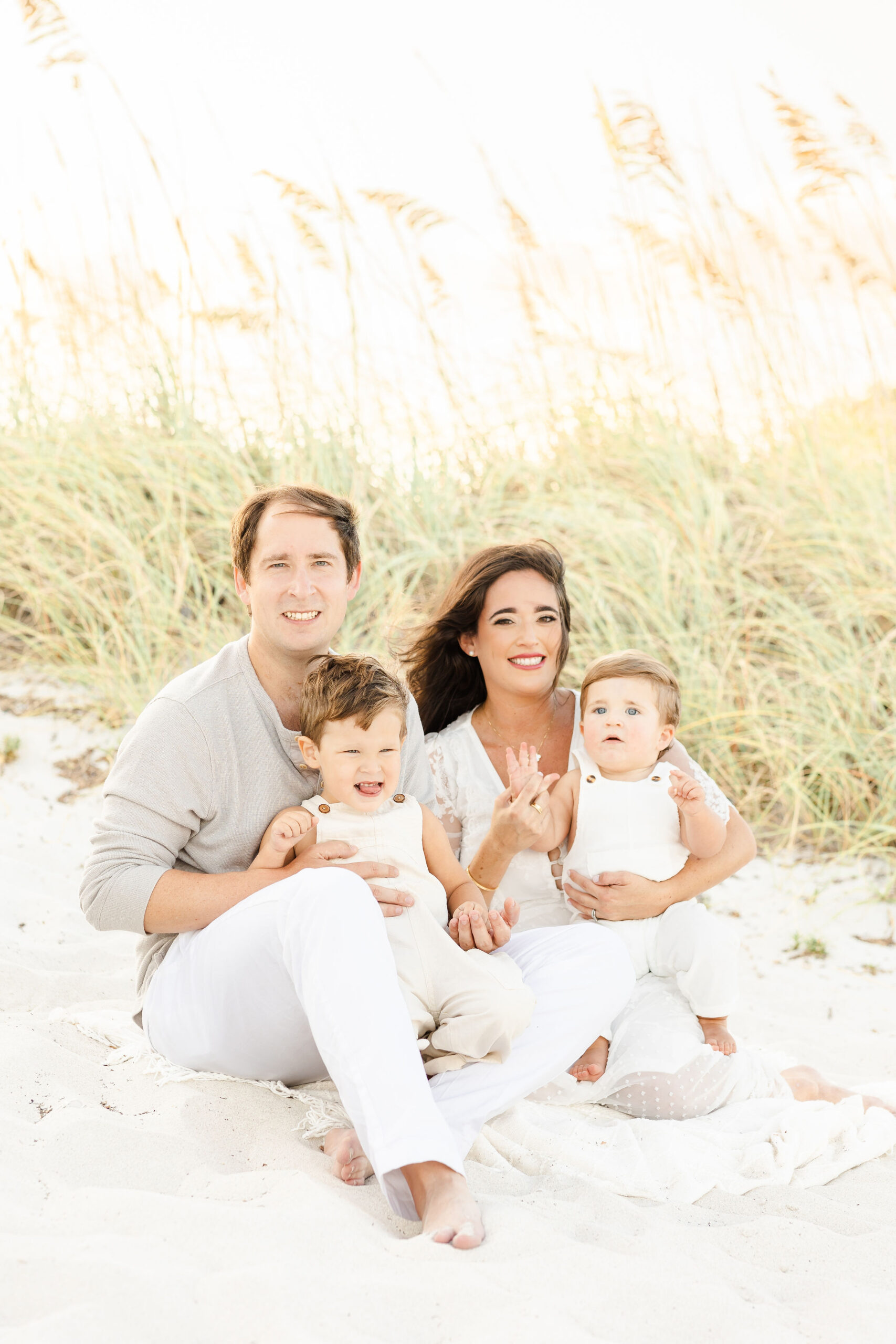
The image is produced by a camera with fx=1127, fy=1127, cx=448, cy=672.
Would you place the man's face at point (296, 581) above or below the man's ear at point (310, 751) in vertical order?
above

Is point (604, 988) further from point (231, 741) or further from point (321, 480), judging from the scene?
point (321, 480)

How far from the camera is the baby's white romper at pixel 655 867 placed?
8.97 feet

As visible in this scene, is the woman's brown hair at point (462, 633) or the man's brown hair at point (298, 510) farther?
the woman's brown hair at point (462, 633)

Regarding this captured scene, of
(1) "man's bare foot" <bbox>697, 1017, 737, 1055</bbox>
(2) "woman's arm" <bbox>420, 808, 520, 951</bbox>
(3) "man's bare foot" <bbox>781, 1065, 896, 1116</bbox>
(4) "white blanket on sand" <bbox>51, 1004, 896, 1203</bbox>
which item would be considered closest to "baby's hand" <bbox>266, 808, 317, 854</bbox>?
(2) "woman's arm" <bbox>420, 808, 520, 951</bbox>

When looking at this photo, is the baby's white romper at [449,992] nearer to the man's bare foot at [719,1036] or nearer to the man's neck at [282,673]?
the man's neck at [282,673]

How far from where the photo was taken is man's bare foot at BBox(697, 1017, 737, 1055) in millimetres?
2732

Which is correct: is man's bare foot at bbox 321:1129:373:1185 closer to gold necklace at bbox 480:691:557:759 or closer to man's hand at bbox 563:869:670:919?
man's hand at bbox 563:869:670:919

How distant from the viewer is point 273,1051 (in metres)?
2.29

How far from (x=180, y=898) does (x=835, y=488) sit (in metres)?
4.24

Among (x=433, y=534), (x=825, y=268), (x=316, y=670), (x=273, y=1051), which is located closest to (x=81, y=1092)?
(x=273, y=1051)

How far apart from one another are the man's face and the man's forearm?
0.53 m

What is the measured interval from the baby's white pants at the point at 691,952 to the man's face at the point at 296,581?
1.04m

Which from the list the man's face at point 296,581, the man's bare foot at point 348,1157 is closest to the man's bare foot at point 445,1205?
the man's bare foot at point 348,1157

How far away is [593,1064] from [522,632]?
43.7 inches
